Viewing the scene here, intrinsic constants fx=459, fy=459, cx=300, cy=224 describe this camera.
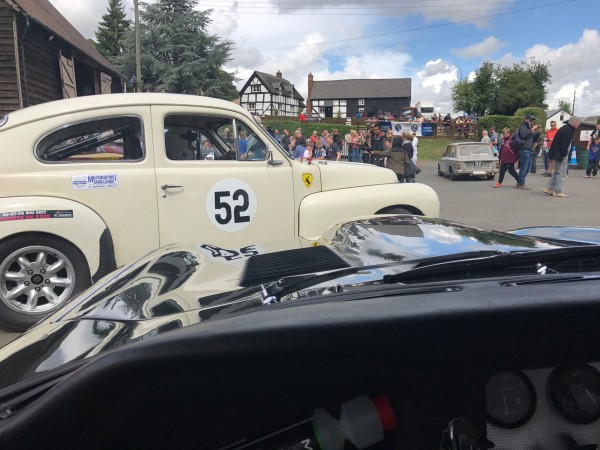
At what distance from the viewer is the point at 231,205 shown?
468cm

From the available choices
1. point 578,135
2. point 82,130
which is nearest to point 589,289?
point 82,130

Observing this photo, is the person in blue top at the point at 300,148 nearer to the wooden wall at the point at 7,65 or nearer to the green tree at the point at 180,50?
the wooden wall at the point at 7,65

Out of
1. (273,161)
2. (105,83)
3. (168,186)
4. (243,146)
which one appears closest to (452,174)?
(273,161)

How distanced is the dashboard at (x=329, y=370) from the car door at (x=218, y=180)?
11.8ft

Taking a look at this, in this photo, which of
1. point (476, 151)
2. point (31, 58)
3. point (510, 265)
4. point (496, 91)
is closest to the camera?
point (510, 265)

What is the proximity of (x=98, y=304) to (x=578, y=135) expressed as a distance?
2454 centimetres

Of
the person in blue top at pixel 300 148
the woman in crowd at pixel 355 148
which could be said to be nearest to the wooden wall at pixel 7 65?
the person in blue top at pixel 300 148

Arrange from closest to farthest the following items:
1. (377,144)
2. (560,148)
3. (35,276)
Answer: (35,276) < (560,148) < (377,144)

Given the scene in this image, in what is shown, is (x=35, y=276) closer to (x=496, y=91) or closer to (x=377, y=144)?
→ (x=377, y=144)

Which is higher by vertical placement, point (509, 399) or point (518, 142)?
point (518, 142)

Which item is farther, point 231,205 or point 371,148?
point 371,148

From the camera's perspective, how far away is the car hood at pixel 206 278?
1.46m

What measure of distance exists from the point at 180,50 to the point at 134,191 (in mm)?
34241

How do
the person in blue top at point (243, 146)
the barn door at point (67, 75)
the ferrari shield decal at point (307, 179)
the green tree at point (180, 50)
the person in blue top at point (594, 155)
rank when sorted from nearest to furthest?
1. the person in blue top at point (243, 146)
2. the ferrari shield decal at point (307, 179)
3. the person in blue top at point (594, 155)
4. the barn door at point (67, 75)
5. the green tree at point (180, 50)
